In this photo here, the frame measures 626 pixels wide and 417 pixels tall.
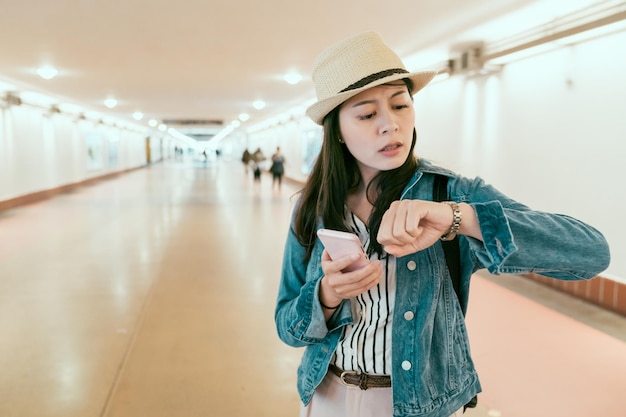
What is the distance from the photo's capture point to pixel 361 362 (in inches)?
51.3

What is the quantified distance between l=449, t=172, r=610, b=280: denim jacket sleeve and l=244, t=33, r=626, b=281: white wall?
4.99m

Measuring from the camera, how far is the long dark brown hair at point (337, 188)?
1349 millimetres

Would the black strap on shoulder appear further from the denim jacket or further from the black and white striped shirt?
the black and white striped shirt

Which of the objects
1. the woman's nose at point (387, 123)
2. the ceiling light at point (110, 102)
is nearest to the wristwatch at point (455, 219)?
the woman's nose at point (387, 123)

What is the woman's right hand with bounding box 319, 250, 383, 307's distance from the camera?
1.13 meters

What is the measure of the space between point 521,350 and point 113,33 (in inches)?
259

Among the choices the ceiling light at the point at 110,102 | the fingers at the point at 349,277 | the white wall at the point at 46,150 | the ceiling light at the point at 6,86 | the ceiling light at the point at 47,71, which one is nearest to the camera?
the fingers at the point at 349,277

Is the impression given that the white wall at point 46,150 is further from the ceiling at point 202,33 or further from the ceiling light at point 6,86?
the ceiling at point 202,33

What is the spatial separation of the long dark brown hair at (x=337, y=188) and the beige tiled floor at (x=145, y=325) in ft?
7.96

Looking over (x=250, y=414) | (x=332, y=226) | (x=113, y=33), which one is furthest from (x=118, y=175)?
(x=332, y=226)

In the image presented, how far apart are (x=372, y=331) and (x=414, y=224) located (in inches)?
15.1

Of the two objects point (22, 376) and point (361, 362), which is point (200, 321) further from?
point (361, 362)

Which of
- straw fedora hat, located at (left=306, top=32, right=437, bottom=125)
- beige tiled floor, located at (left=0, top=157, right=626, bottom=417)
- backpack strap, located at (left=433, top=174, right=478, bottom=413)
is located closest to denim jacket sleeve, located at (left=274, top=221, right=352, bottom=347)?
backpack strap, located at (left=433, top=174, right=478, bottom=413)

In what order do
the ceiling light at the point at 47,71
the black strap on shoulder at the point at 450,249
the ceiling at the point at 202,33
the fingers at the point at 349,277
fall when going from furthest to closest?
the ceiling light at the point at 47,71 → the ceiling at the point at 202,33 → the black strap on shoulder at the point at 450,249 → the fingers at the point at 349,277
